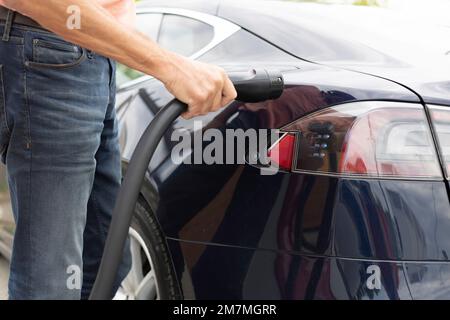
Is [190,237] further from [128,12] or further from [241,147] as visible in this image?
[128,12]

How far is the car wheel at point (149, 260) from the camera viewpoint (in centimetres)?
229

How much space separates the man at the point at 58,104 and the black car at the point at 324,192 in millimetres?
345

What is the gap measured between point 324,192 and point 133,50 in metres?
0.61

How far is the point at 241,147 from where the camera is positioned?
6.49ft

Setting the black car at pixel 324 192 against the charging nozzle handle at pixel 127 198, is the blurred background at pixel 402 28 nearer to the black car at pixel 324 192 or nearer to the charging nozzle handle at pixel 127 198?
the black car at pixel 324 192

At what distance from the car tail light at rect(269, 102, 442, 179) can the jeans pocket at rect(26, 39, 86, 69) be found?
643mm

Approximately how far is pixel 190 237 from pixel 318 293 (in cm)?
49

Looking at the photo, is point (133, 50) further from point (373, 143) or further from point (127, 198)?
point (373, 143)

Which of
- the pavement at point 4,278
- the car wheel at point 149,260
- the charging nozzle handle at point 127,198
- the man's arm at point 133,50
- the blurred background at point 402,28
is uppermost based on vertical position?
the blurred background at point 402,28

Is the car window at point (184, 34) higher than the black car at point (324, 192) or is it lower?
higher

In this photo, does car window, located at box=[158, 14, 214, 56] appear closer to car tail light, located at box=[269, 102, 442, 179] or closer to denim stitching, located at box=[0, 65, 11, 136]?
car tail light, located at box=[269, 102, 442, 179]

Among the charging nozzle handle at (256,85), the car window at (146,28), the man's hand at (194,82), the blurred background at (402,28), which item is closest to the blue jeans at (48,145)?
the man's hand at (194,82)

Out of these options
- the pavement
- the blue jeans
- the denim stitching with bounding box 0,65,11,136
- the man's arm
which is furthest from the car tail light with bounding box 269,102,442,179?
the pavement
